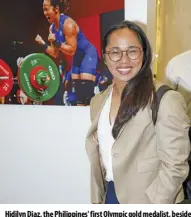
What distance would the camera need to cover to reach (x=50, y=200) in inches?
68.5

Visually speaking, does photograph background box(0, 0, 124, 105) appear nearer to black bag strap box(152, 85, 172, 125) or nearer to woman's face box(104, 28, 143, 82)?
woman's face box(104, 28, 143, 82)

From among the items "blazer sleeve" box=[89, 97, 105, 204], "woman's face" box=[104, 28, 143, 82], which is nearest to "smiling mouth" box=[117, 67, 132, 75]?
"woman's face" box=[104, 28, 143, 82]

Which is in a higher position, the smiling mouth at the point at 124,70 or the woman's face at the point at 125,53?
the woman's face at the point at 125,53

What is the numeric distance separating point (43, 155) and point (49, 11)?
0.79 meters

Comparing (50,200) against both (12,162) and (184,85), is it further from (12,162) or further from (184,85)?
(184,85)

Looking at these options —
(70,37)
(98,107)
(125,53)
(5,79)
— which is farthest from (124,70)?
(5,79)

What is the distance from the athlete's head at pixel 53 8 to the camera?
60.0 inches

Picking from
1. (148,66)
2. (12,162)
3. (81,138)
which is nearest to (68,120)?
(81,138)

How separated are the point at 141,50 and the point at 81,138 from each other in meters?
0.74

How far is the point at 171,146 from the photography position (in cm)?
98

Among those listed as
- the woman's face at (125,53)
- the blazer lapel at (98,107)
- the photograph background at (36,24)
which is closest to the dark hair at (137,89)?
the woman's face at (125,53)

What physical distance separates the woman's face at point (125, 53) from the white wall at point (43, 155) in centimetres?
57

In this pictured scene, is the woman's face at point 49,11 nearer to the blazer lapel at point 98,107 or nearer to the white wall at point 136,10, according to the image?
the white wall at point 136,10

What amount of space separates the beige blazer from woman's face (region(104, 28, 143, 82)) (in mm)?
109
